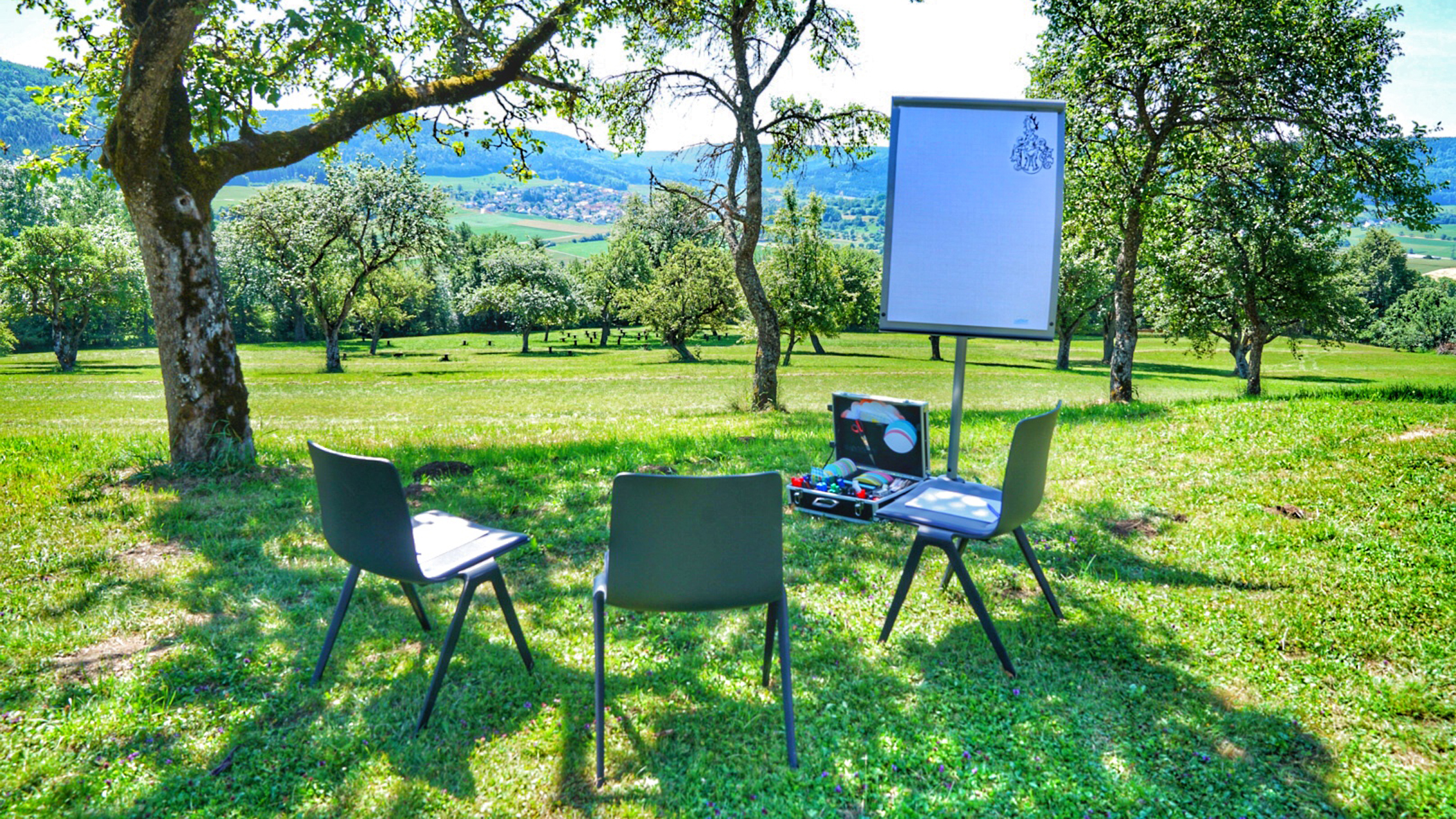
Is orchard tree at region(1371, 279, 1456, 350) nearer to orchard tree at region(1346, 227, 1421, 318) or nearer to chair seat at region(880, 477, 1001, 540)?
orchard tree at region(1346, 227, 1421, 318)

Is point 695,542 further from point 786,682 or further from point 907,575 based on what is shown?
point 907,575

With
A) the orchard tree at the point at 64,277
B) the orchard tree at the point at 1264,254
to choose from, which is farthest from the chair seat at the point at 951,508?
the orchard tree at the point at 64,277

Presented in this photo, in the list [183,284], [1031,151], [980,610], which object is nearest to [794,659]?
[980,610]

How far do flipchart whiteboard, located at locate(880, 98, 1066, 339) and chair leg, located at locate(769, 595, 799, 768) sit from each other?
3.44 meters

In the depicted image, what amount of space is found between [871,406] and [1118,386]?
36.8ft

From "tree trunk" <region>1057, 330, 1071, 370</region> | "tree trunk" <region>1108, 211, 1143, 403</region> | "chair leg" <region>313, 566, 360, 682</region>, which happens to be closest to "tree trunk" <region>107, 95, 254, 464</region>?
"chair leg" <region>313, 566, 360, 682</region>

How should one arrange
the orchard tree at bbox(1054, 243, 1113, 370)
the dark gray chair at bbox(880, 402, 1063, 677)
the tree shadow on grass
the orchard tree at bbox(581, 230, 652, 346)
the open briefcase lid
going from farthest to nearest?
1. the orchard tree at bbox(581, 230, 652, 346)
2. the orchard tree at bbox(1054, 243, 1113, 370)
3. the tree shadow on grass
4. the open briefcase lid
5. the dark gray chair at bbox(880, 402, 1063, 677)

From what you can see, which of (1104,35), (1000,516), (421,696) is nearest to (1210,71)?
(1104,35)

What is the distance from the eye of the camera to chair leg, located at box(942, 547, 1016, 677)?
354 cm

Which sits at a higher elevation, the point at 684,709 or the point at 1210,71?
the point at 1210,71

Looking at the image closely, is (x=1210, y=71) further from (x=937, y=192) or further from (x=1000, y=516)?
(x=1000, y=516)

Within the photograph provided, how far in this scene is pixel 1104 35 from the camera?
12.3 metres

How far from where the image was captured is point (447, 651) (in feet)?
10.2

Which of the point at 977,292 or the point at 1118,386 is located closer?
the point at 977,292
